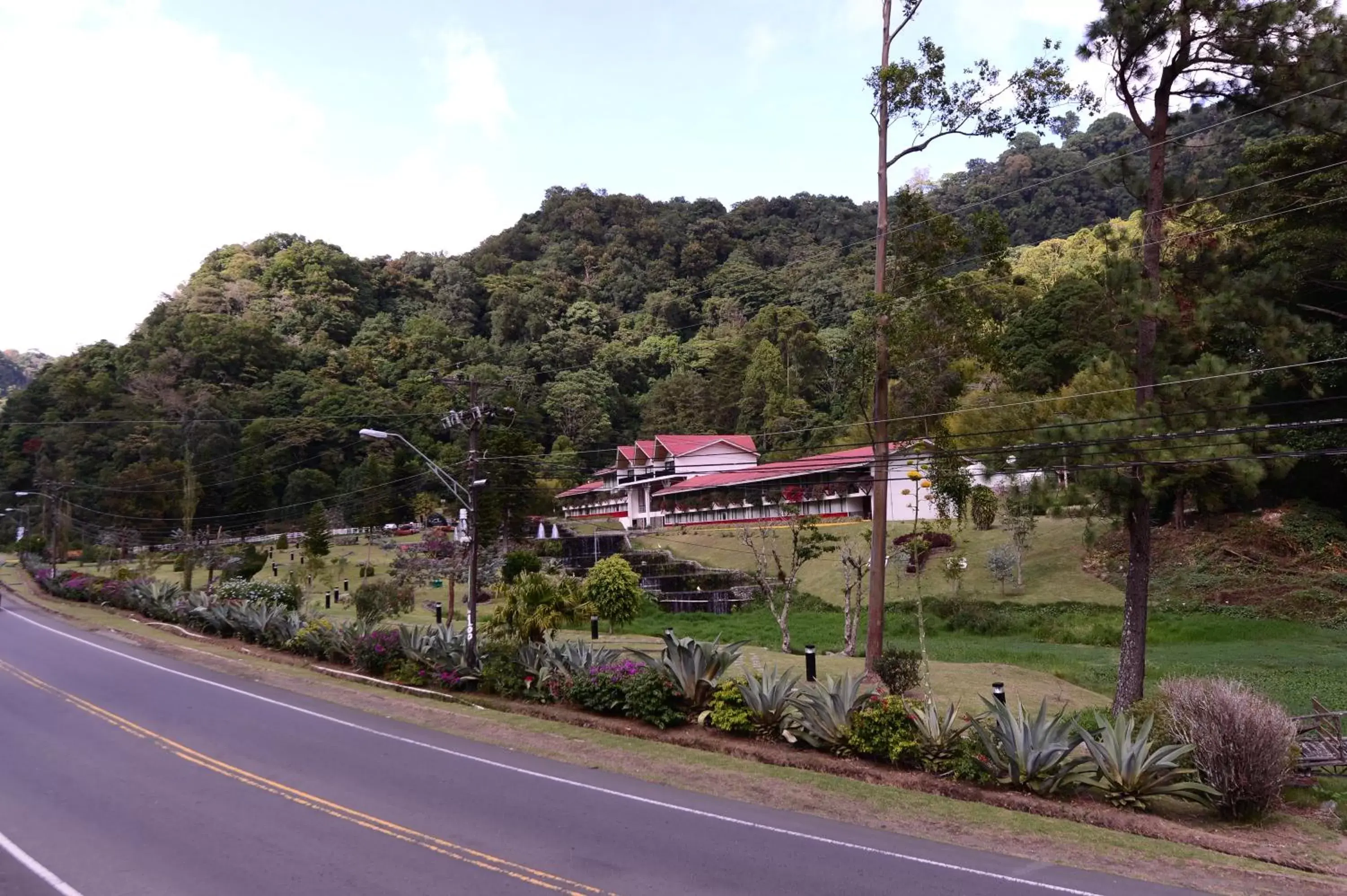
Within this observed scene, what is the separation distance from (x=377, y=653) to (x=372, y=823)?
559 inches

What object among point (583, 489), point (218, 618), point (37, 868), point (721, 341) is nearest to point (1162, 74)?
point (37, 868)

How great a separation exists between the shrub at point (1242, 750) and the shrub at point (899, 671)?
737 centimetres

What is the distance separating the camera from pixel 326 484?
76.9 meters

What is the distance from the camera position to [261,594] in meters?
34.7

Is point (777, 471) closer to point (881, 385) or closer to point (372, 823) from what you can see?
point (881, 385)

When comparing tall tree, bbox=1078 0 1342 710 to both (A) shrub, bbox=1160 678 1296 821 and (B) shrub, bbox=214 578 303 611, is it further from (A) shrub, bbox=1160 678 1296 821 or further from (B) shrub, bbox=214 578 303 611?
(B) shrub, bbox=214 578 303 611

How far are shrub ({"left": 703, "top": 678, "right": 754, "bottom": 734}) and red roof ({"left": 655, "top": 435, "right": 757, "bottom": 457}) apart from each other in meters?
43.4

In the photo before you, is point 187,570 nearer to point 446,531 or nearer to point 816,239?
point 446,531

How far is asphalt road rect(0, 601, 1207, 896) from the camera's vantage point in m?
8.55

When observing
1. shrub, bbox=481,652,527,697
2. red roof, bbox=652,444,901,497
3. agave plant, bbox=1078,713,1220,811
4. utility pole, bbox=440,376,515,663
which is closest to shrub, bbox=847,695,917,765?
agave plant, bbox=1078,713,1220,811

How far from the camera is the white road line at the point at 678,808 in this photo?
8.76 meters

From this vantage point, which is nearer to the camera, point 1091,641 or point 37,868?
point 37,868

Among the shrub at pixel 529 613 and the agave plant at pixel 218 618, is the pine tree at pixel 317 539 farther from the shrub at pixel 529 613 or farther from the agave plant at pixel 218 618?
the shrub at pixel 529 613

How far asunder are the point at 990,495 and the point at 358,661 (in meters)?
25.6
